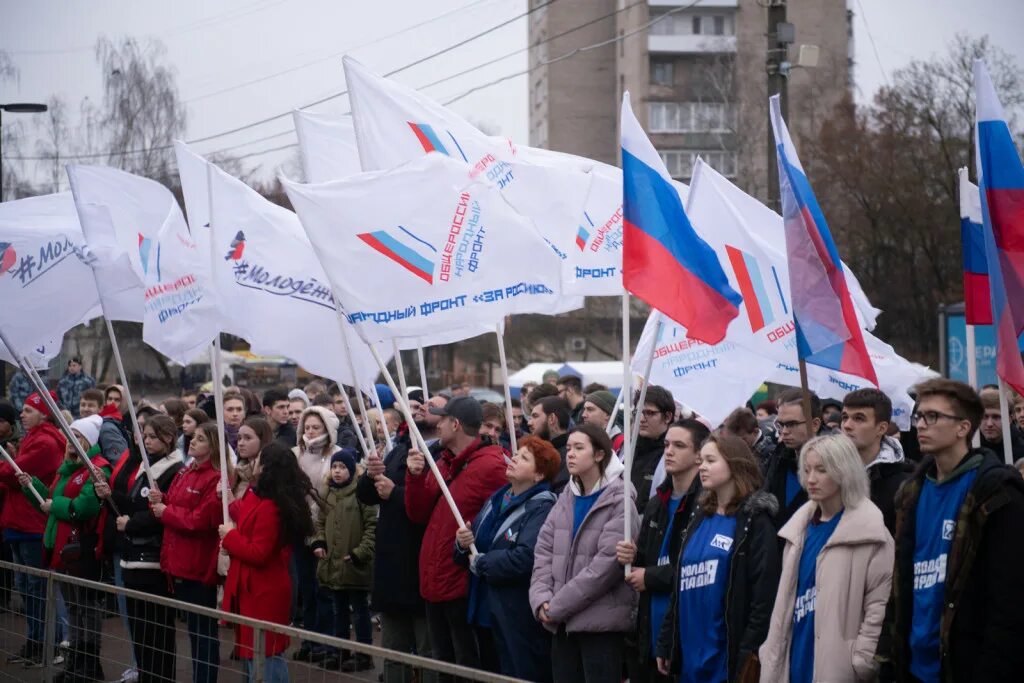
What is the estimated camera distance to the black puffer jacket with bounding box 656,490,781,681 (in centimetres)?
543

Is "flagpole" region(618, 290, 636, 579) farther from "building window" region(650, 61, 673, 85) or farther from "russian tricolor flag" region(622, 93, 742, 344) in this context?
"building window" region(650, 61, 673, 85)

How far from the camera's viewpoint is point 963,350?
21.1m

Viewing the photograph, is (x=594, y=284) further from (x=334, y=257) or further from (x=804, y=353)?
(x=804, y=353)

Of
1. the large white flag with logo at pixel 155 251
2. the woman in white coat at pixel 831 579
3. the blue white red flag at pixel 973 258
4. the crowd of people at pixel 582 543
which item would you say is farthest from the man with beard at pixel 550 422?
the woman in white coat at pixel 831 579

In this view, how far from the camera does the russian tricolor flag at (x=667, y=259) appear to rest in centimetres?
618

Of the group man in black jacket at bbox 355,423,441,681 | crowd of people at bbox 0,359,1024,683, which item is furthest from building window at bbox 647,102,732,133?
man in black jacket at bbox 355,423,441,681

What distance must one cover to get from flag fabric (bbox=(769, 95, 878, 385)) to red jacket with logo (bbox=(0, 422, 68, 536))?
21.7 feet

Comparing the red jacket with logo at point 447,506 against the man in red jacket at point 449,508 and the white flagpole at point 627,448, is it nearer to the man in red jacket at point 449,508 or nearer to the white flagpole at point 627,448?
the man in red jacket at point 449,508

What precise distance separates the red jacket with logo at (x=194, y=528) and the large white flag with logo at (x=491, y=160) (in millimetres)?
2165

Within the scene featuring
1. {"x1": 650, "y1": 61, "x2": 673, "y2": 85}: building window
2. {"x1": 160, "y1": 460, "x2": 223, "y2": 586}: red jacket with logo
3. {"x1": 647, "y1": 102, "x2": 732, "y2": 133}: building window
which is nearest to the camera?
{"x1": 160, "y1": 460, "x2": 223, "y2": 586}: red jacket with logo

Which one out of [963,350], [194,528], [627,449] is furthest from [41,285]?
[963,350]

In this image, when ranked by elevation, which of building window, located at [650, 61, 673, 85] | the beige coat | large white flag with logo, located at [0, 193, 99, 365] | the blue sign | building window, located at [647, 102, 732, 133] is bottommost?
the beige coat

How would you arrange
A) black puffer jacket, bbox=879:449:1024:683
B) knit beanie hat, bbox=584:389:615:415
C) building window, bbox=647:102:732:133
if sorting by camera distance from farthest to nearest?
building window, bbox=647:102:732:133
knit beanie hat, bbox=584:389:615:415
black puffer jacket, bbox=879:449:1024:683

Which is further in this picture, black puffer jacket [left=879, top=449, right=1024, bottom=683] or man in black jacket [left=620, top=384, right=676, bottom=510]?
man in black jacket [left=620, top=384, right=676, bottom=510]
